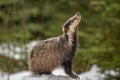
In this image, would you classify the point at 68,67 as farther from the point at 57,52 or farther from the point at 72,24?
the point at 72,24

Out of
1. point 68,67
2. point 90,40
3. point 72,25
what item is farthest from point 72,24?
point 90,40

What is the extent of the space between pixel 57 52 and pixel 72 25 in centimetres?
40

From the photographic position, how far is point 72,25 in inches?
292

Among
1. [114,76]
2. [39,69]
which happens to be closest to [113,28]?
[114,76]

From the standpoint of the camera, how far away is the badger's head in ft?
24.1

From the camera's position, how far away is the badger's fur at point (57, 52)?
24.7ft

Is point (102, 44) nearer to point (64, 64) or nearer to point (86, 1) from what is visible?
point (86, 1)

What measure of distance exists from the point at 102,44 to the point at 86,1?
1.71 m

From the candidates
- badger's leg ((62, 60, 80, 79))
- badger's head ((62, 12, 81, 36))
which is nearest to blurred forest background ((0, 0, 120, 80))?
badger's leg ((62, 60, 80, 79))

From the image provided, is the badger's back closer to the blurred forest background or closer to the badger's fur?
the badger's fur

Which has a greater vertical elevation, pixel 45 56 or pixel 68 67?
pixel 45 56

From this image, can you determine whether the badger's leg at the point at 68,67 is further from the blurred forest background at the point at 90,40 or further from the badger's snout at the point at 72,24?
the blurred forest background at the point at 90,40

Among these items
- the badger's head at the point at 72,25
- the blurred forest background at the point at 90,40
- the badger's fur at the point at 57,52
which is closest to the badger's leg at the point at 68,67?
the badger's fur at the point at 57,52

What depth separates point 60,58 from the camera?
7.59 metres
